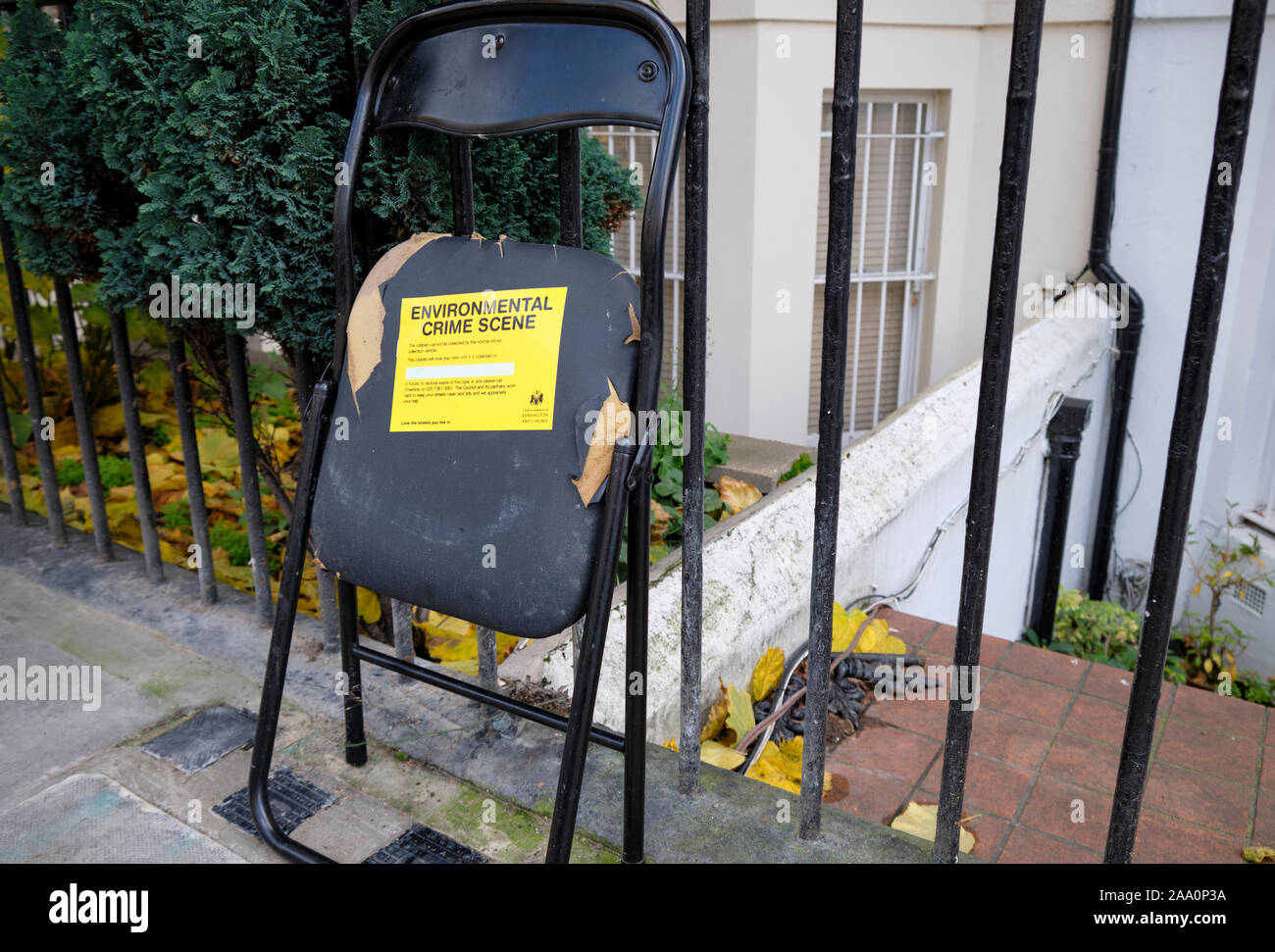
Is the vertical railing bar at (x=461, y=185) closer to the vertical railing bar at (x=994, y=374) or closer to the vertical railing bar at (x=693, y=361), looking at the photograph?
the vertical railing bar at (x=693, y=361)

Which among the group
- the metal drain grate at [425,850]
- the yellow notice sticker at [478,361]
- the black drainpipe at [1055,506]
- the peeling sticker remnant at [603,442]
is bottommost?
the black drainpipe at [1055,506]

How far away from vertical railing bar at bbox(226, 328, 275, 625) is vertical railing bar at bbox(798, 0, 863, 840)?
58.1 inches

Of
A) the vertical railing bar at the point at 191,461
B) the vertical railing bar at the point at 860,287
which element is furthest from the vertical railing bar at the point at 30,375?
the vertical railing bar at the point at 860,287

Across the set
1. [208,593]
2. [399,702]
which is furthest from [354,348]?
[208,593]

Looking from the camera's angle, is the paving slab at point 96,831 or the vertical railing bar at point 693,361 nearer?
the vertical railing bar at point 693,361

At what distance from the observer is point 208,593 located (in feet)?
8.79

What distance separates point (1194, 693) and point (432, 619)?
9.82ft

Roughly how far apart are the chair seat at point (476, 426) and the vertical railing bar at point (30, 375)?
1.82 meters

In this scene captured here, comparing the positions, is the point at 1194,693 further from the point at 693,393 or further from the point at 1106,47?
the point at 1106,47

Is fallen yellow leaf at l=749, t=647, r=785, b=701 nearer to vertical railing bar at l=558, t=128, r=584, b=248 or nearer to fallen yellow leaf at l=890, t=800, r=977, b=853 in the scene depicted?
fallen yellow leaf at l=890, t=800, r=977, b=853

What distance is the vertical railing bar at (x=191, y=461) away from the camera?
248cm

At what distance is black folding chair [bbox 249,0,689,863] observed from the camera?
1405 millimetres

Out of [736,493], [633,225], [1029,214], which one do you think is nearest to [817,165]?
[633,225]

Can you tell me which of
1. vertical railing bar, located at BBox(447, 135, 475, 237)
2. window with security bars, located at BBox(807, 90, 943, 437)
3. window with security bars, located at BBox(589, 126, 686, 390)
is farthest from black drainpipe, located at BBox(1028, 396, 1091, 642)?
vertical railing bar, located at BBox(447, 135, 475, 237)
